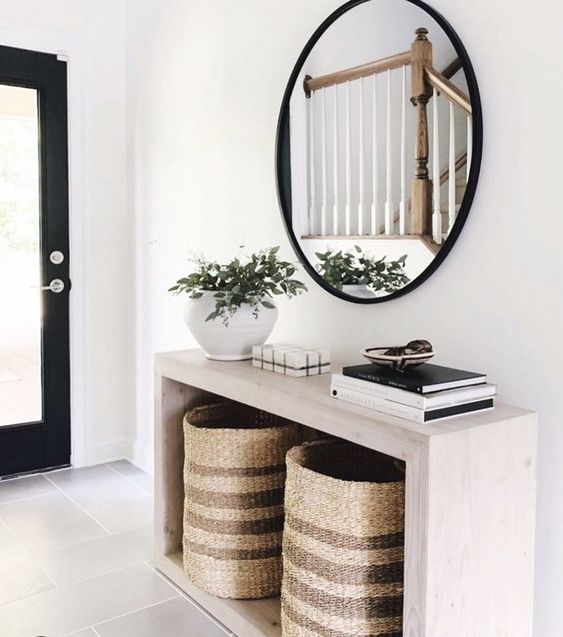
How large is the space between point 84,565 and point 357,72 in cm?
181

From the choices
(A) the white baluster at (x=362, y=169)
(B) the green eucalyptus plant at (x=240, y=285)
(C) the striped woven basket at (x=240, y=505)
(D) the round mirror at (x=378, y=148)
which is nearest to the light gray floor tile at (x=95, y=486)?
(C) the striped woven basket at (x=240, y=505)

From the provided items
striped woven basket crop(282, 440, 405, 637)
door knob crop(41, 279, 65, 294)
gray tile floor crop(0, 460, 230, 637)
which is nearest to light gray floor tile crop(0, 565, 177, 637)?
gray tile floor crop(0, 460, 230, 637)

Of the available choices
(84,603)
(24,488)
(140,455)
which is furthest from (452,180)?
(24,488)

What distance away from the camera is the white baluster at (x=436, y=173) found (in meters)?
1.79

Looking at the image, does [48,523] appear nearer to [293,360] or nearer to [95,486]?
[95,486]

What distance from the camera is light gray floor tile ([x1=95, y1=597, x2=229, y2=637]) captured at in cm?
190

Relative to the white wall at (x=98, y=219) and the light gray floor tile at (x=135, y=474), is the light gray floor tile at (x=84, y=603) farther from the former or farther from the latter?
the white wall at (x=98, y=219)

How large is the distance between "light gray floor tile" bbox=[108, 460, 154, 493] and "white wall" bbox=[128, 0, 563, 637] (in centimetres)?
22

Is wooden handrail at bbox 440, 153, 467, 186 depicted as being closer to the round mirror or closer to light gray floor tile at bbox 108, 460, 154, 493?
the round mirror

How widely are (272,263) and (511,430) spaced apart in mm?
899

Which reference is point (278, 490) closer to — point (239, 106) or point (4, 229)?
point (239, 106)

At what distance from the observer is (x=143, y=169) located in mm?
3197

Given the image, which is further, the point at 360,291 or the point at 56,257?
the point at 56,257

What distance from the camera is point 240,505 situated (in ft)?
6.42
